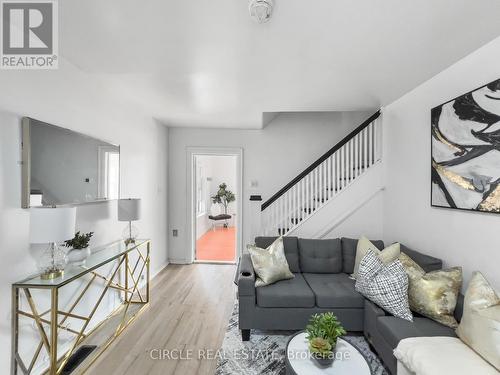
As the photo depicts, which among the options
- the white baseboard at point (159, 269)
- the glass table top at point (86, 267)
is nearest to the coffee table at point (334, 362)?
the glass table top at point (86, 267)

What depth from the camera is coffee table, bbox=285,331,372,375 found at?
1495 millimetres

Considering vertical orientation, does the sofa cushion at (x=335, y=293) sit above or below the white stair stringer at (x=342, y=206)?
below

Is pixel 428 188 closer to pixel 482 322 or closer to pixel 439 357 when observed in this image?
pixel 482 322

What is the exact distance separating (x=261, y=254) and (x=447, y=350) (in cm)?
163

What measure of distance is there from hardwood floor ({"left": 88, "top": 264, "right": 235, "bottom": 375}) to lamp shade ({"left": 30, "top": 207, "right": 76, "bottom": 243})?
3.99ft

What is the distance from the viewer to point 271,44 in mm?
1932

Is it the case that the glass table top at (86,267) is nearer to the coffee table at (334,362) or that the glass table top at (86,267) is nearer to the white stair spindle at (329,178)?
the coffee table at (334,362)

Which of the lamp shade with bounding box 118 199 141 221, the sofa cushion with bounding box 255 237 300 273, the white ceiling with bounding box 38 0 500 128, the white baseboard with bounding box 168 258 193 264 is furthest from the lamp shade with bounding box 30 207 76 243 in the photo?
the white baseboard with bounding box 168 258 193 264

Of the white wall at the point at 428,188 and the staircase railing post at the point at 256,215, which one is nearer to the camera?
the white wall at the point at 428,188

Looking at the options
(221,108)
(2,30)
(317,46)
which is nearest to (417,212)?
(317,46)

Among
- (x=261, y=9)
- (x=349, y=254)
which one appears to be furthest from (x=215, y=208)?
(x=261, y=9)

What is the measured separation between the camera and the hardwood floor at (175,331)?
209 cm

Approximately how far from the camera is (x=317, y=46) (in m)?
1.97

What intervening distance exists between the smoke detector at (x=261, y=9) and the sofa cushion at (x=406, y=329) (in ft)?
7.85
